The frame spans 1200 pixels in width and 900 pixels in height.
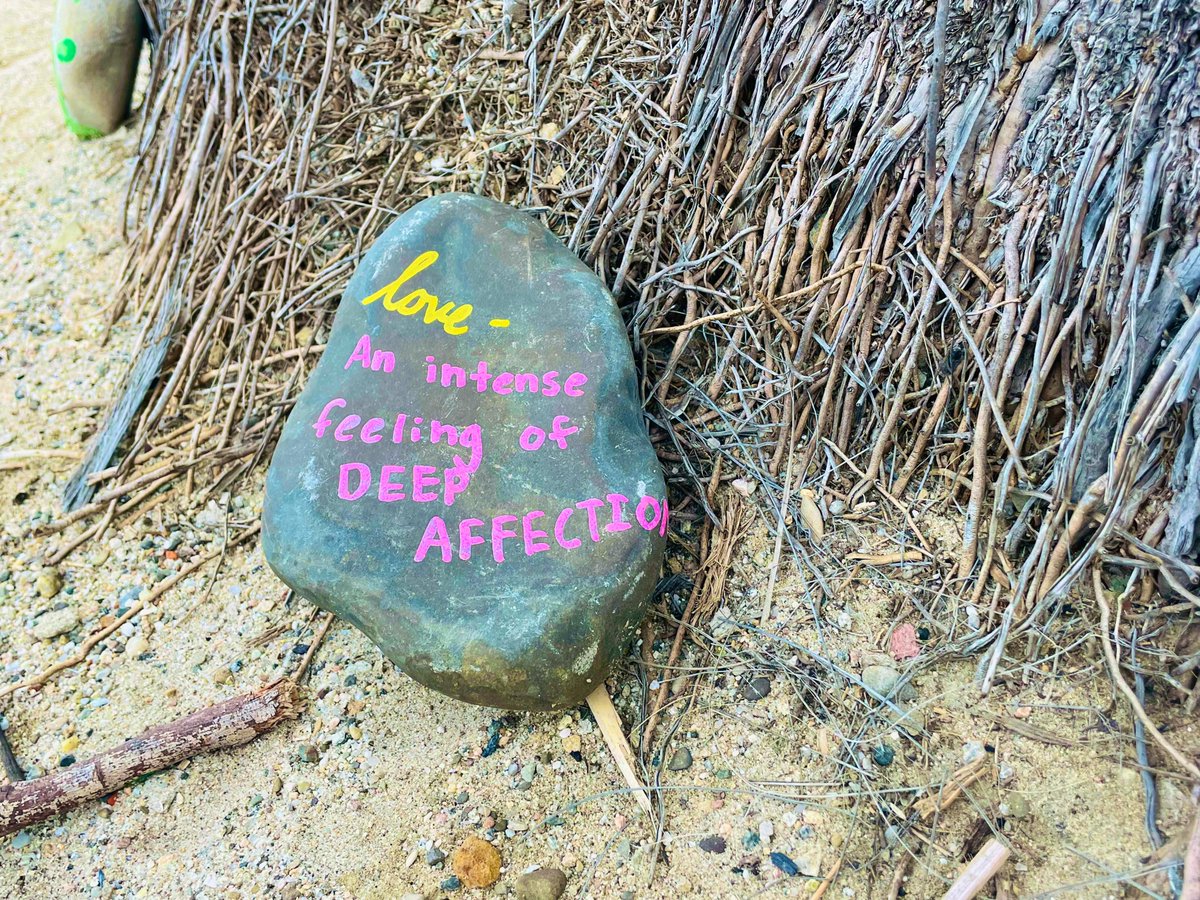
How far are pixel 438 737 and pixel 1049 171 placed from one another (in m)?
1.94

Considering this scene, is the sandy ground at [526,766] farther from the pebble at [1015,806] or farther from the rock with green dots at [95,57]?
the rock with green dots at [95,57]

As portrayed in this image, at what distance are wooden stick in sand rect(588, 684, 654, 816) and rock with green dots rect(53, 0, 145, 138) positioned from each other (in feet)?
10.6

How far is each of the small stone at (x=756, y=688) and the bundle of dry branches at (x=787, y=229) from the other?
0.41 meters

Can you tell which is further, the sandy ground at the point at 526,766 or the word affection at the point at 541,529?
the word affection at the point at 541,529

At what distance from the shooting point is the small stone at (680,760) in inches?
80.4

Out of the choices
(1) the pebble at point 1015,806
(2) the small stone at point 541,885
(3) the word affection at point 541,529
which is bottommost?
(2) the small stone at point 541,885

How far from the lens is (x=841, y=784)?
6.32 feet

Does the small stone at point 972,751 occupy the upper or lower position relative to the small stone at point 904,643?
lower

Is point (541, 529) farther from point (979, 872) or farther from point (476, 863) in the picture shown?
point (979, 872)

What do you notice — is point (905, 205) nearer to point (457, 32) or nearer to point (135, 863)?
point (457, 32)

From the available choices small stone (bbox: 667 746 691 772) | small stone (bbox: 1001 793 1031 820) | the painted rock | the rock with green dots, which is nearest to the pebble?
small stone (bbox: 1001 793 1031 820)

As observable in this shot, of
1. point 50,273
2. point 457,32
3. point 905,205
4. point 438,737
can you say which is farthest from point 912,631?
point 50,273

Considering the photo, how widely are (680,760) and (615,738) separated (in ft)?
0.53

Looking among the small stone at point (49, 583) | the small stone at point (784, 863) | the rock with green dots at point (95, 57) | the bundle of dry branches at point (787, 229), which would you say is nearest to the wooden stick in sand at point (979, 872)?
the small stone at point (784, 863)
